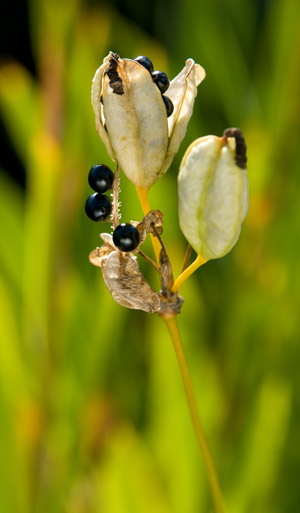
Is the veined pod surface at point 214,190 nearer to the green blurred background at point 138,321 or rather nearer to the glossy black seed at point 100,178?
the glossy black seed at point 100,178

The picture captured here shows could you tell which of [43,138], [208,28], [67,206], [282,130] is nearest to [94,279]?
[67,206]

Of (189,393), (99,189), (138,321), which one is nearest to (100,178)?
(99,189)

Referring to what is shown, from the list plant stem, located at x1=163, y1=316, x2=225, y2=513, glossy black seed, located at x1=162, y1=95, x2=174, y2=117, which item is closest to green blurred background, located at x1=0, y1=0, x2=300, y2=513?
plant stem, located at x1=163, y1=316, x2=225, y2=513

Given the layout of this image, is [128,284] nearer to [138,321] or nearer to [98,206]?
[98,206]

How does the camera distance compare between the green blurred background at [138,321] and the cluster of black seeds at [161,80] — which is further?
the green blurred background at [138,321]

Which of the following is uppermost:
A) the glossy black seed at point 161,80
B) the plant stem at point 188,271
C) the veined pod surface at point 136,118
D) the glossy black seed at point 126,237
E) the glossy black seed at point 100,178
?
the glossy black seed at point 161,80

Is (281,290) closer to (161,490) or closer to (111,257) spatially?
(161,490)

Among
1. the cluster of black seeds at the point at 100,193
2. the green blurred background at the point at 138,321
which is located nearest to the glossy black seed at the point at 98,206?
the cluster of black seeds at the point at 100,193
